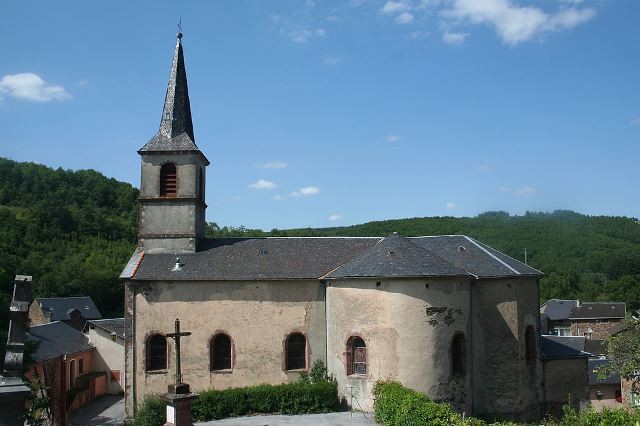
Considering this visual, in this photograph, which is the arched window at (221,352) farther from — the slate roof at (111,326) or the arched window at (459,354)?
the slate roof at (111,326)

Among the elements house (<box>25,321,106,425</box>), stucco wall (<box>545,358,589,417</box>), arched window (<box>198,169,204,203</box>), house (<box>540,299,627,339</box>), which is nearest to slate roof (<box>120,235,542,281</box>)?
arched window (<box>198,169,204,203</box>)

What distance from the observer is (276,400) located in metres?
23.0

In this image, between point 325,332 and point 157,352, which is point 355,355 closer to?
point 325,332

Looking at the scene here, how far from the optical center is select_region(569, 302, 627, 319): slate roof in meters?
71.1

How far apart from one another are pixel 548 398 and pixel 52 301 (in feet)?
174

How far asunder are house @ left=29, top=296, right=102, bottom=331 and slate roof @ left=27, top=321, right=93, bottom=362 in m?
17.5

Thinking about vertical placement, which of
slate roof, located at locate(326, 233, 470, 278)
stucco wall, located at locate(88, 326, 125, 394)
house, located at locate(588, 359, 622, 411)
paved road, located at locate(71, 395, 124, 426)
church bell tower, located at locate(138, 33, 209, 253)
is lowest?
house, located at locate(588, 359, 622, 411)

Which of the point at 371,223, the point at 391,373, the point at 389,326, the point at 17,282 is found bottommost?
the point at 391,373

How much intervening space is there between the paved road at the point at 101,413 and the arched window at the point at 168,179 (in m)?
12.8

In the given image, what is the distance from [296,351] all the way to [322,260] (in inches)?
174

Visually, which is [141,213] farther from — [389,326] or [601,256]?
[601,256]

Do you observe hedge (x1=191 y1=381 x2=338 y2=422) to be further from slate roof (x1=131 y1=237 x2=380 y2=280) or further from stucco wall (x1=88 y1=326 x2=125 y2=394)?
stucco wall (x1=88 y1=326 x2=125 y2=394)

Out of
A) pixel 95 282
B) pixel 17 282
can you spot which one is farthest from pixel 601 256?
pixel 17 282

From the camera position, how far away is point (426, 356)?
71.7 ft
